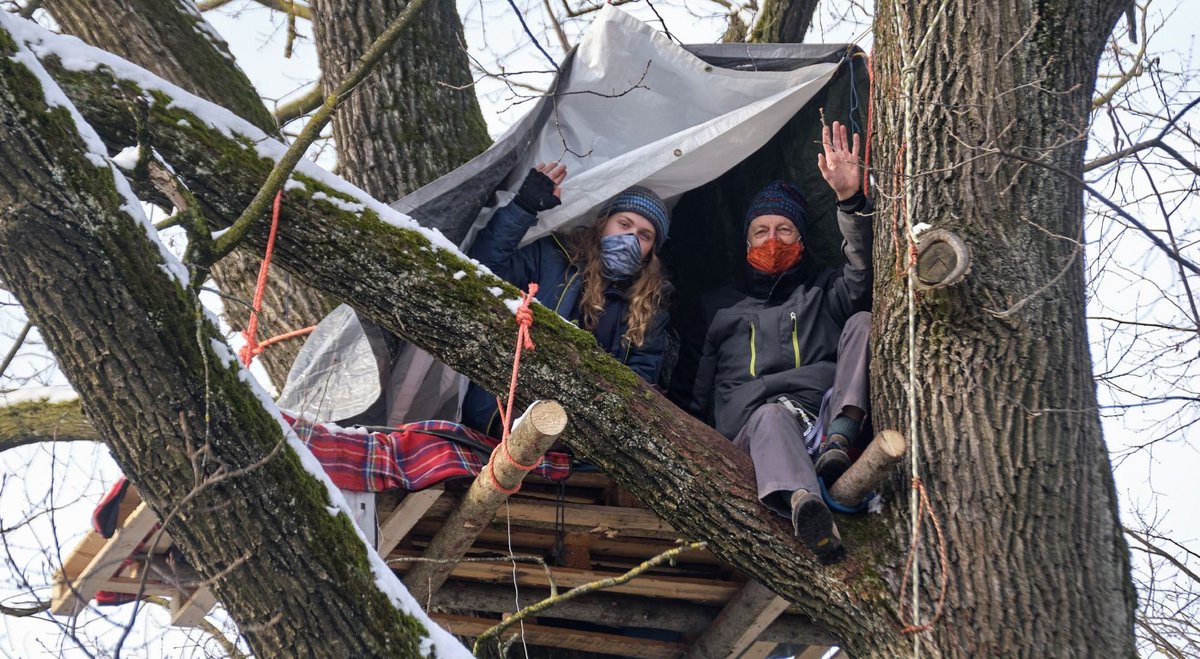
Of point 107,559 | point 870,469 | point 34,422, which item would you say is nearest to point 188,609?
point 107,559

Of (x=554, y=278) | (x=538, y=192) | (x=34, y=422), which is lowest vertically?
(x=34, y=422)

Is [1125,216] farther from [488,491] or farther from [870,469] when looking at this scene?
[488,491]

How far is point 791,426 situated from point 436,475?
3.58 ft

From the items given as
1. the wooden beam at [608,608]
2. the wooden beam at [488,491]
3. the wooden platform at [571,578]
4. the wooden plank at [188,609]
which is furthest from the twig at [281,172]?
the wooden beam at [608,608]

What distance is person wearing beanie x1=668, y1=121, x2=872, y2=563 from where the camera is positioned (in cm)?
321

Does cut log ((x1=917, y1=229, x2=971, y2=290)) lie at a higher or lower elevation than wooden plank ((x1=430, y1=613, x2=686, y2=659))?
higher

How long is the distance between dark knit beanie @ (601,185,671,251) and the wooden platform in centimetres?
117

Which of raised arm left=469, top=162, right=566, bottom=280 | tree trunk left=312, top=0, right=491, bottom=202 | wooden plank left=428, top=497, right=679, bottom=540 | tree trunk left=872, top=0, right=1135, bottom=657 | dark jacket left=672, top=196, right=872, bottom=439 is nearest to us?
tree trunk left=872, top=0, right=1135, bottom=657

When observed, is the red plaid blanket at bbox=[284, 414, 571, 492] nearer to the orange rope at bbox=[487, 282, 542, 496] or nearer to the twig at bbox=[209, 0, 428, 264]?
the orange rope at bbox=[487, 282, 542, 496]

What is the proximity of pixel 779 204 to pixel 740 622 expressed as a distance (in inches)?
63.0

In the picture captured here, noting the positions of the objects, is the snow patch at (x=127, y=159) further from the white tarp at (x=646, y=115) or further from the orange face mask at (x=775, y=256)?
the orange face mask at (x=775, y=256)

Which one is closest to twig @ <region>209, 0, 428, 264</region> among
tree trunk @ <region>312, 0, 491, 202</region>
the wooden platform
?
the wooden platform

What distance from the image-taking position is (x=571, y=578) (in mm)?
3926

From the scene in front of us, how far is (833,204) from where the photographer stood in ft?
15.3
